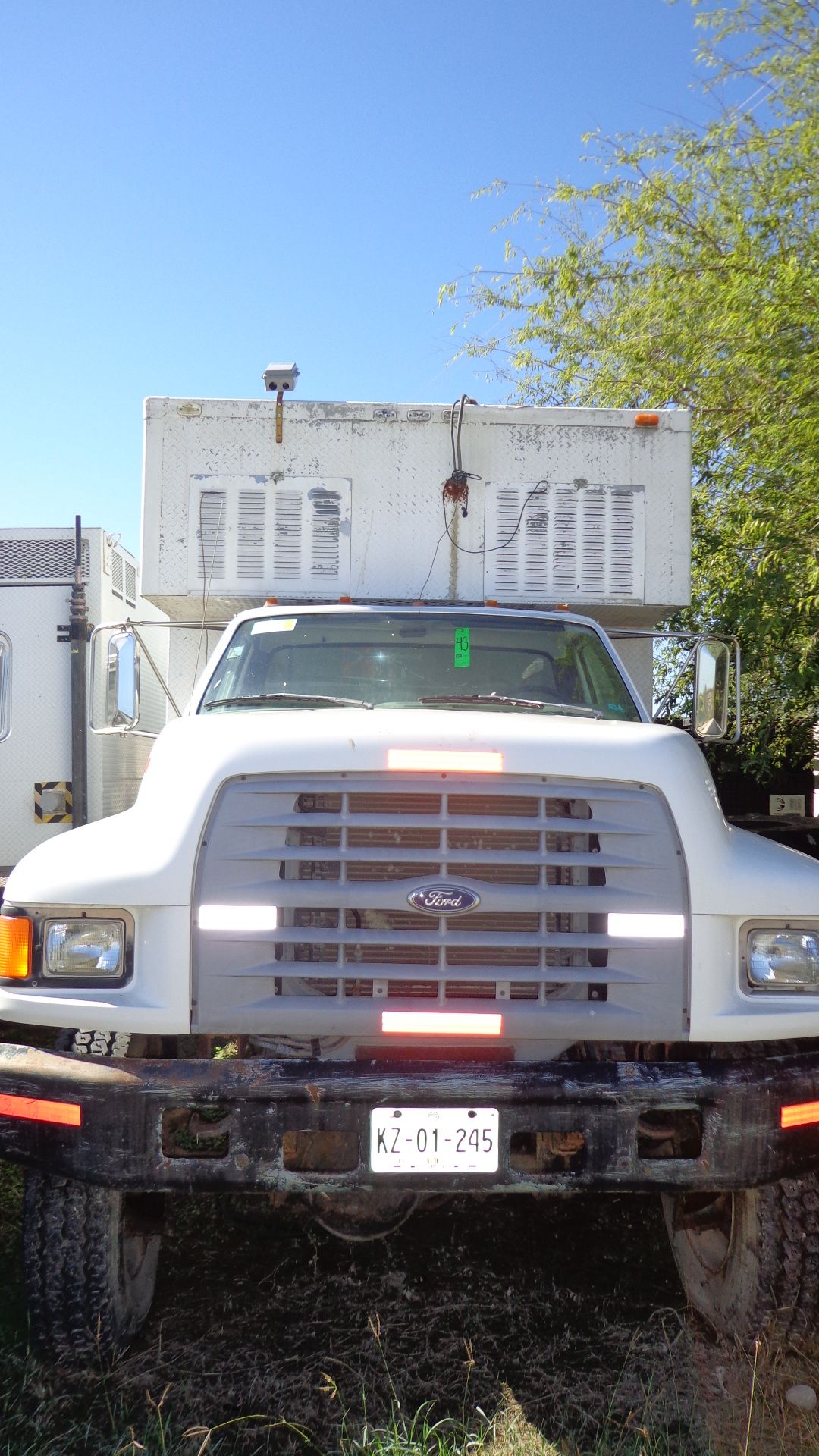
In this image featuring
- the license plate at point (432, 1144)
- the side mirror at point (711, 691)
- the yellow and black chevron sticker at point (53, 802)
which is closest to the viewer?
the license plate at point (432, 1144)

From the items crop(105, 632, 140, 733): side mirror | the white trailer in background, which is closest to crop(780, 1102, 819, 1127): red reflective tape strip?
crop(105, 632, 140, 733): side mirror

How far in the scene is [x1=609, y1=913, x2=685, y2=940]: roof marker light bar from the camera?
3.09 metres

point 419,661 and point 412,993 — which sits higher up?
point 419,661

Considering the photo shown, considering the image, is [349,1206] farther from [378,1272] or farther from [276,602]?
[276,602]

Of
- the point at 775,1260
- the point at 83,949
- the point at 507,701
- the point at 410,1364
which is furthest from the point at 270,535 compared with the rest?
the point at 775,1260

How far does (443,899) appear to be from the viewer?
3.07 m

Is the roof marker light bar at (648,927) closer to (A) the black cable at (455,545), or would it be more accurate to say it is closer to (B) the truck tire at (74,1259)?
(B) the truck tire at (74,1259)

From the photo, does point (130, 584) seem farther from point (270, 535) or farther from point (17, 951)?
point (17, 951)

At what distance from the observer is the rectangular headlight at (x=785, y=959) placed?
3160 millimetres

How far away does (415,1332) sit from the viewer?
3.54 metres

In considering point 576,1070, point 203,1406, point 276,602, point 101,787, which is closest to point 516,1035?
point 576,1070

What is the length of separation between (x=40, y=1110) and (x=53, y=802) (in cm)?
432

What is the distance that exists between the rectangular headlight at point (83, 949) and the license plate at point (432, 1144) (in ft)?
2.60

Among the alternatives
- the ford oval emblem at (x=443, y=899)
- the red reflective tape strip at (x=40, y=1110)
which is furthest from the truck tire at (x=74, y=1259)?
the ford oval emblem at (x=443, y=899)
